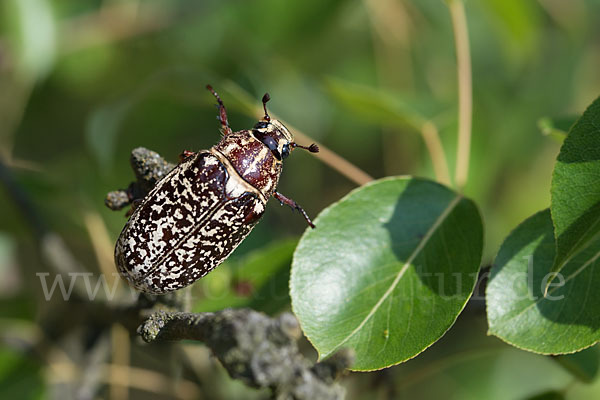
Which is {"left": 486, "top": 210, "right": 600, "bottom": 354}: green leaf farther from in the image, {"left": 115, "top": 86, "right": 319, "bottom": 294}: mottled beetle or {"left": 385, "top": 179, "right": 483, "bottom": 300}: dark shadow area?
{"left": 115, "top": 86, "right": 319, "bottom": 294}: mottled beetle

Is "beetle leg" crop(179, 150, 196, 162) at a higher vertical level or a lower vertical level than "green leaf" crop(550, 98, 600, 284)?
lower

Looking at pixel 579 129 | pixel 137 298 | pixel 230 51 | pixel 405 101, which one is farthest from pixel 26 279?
pixel 579 129

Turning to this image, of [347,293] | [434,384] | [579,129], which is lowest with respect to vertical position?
[434,384]

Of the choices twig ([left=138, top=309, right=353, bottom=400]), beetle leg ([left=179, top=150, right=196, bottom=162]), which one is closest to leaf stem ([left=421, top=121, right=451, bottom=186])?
beetle leg ([left=179, top=150, right=196, bottom=162])

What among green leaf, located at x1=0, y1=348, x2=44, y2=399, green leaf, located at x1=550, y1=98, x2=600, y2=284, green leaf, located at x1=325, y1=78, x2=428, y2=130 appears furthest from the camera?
green leaf, located at x1=0, y1=348, x2=44, y2=399

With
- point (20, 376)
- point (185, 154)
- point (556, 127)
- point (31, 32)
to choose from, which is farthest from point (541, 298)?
point (31, 32)

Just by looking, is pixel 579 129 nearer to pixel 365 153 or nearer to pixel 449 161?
pixel 449 161

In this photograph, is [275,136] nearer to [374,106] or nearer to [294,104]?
[374,106]
